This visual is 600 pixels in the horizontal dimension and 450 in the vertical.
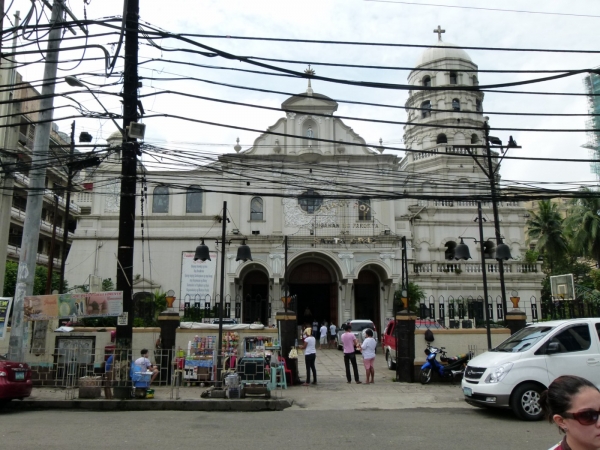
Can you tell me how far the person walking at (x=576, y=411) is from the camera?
8.93 ft

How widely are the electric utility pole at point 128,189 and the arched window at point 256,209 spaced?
2015 centimetres

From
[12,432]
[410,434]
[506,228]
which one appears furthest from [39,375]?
[506,228]

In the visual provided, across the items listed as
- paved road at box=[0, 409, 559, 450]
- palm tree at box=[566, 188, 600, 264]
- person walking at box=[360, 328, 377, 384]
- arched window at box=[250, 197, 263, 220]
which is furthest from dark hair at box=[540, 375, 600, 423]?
palm tree at box=[566, 188, 600, 264]

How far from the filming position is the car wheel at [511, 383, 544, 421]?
9922 millimetres

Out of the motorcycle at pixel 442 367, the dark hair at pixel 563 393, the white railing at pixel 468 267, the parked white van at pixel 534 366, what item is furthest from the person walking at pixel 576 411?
the white railing at pixel 468 267

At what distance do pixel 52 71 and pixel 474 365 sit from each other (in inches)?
496

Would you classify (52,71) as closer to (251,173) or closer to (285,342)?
(285,342)

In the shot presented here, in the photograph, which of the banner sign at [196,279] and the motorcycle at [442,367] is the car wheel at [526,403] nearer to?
the motorcycle at [442,367]

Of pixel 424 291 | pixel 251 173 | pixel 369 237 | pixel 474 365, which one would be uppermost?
pixel 251 173

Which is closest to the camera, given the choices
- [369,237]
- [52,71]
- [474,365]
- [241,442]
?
[241,442]

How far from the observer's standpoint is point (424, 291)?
1265 inches

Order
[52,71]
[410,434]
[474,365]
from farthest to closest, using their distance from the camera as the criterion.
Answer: [52,71], [474,365], [410,434]

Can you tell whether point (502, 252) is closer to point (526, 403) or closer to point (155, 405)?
point (526, 403)

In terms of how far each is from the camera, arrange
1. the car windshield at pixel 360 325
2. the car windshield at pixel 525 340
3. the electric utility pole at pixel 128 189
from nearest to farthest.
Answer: the car windshield at pixel 525 340 → the electric utility pole at pixel 128 189 → the car windshield at pixel 360 325
